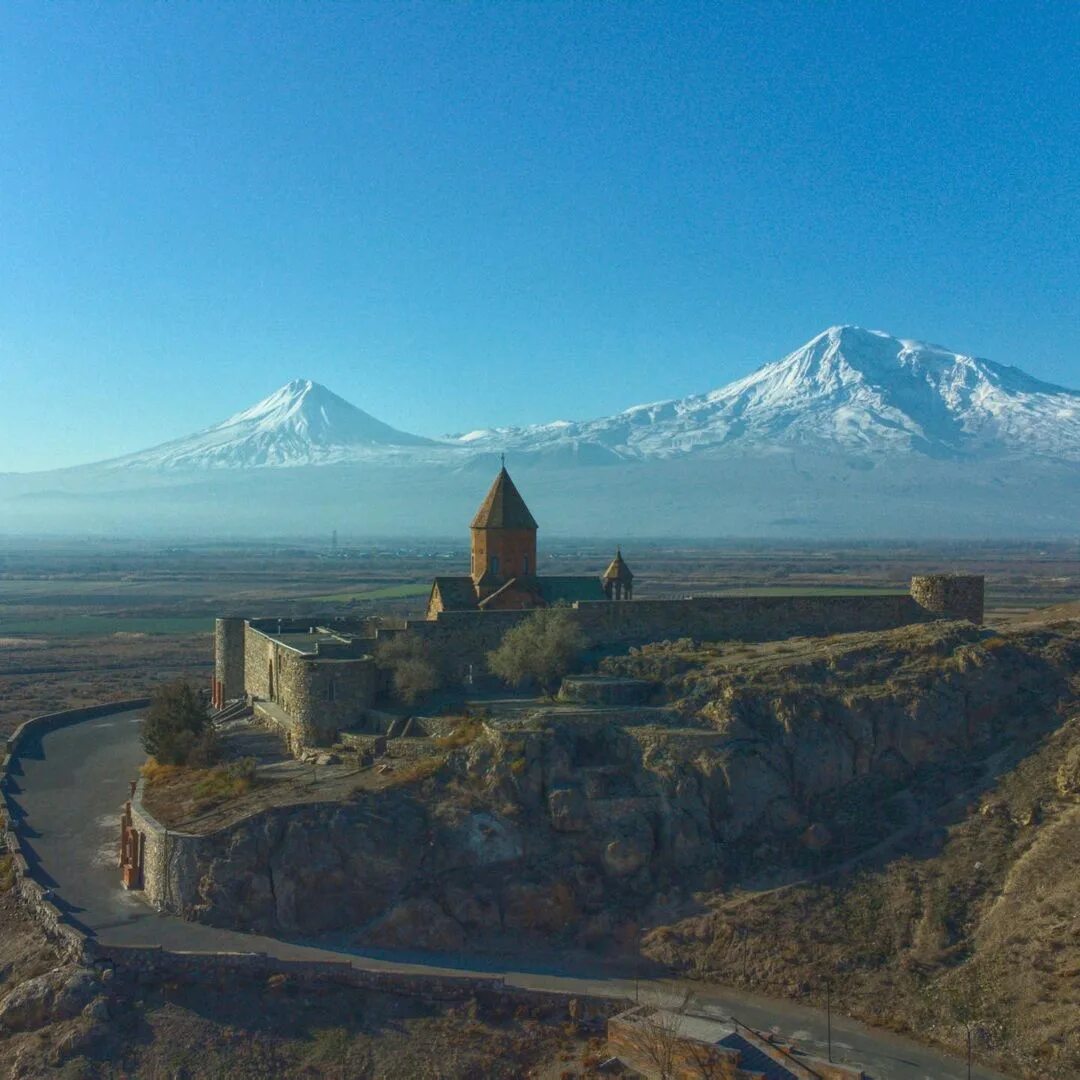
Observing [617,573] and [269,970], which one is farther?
[617,573]

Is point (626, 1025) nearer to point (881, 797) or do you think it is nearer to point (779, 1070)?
point (779, 1070)

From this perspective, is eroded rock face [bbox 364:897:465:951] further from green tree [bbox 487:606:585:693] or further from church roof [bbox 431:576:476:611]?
church roof [bbox 431:576:476:611]

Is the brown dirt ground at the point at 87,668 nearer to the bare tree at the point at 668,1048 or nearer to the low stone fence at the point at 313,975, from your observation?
the low stone fence at the point at 313,975

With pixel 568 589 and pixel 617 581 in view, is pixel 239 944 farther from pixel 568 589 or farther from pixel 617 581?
pixel 617 581

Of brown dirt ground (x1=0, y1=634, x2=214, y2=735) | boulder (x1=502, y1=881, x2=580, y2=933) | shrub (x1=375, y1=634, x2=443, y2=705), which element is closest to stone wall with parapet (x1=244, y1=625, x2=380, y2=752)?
shrub (x1=375, y1=634, x2=443, y2=705)

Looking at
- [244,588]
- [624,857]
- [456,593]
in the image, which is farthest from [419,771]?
[244,588]

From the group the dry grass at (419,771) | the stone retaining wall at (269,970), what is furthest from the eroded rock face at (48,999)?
the dry grass at (419,771)
